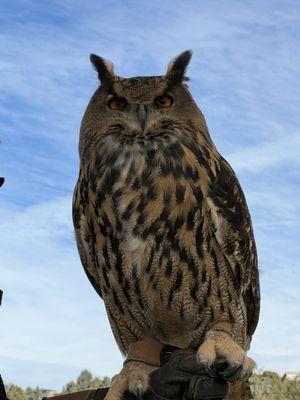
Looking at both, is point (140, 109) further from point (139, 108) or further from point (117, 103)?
point (117, 103)

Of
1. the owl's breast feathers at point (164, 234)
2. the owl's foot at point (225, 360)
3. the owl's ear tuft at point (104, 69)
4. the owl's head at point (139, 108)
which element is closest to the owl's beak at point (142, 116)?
the owl's head at point (139, 108)

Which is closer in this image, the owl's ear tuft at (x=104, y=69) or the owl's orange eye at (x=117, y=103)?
the owl's orange eye at (x=117, y=103)

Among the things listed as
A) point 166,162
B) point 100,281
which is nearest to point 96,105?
point 166,162

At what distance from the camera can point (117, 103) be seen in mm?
3803

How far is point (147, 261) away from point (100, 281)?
0.42 metres

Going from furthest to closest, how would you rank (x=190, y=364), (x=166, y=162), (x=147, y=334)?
1. (x=147, y=334)
2. (x=166, y=162)
3. (x=190, y=364)

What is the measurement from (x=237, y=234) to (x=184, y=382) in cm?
84

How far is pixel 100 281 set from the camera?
3.78 meters

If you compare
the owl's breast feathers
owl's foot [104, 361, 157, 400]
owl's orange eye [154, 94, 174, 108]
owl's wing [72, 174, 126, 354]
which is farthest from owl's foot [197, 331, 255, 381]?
owl's orange eye [154, 94, 174, 108]

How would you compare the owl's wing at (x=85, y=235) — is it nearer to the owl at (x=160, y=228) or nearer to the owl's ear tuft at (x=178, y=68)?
the owl at (x=160, y=228)

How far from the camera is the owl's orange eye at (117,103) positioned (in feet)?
12.4

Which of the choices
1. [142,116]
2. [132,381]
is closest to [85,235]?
[142,116]

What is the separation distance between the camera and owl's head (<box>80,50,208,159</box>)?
144 inches

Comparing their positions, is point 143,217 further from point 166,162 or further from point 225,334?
Result: point 225,334
